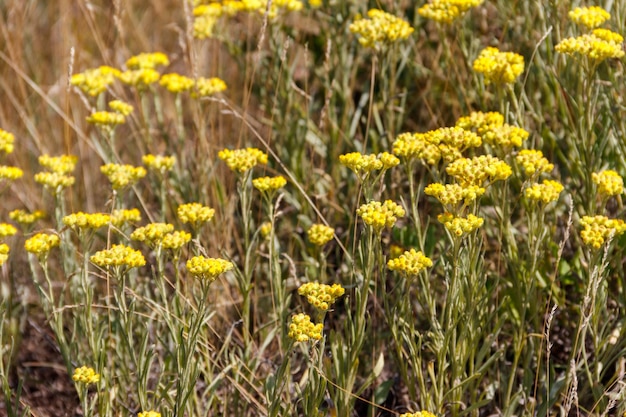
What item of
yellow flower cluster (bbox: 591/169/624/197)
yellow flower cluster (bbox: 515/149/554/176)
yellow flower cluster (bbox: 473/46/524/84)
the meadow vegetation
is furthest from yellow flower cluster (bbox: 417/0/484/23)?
yellow flower cluster (bbox: 591/169/624/197)

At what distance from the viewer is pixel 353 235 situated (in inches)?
112

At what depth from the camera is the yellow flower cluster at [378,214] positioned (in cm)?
196

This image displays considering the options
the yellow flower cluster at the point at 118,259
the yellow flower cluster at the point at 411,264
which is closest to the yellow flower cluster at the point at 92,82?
the yellow flower cluster at the point at 118,259

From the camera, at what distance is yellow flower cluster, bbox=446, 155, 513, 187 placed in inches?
79.9

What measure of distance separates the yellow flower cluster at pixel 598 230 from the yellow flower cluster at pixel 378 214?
1.60 feet

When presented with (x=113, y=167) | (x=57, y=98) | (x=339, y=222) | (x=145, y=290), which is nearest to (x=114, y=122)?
(x=113, y=167)

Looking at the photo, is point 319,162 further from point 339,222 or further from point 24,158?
point 24,158

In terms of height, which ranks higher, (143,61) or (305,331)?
(143,61)

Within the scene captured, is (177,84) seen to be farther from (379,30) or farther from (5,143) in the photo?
(379,30)

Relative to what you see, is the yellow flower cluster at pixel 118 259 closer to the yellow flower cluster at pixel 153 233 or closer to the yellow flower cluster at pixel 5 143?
the yellow flower cluster at pixel 153 233

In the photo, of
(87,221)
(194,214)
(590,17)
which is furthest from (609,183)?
(87,221)

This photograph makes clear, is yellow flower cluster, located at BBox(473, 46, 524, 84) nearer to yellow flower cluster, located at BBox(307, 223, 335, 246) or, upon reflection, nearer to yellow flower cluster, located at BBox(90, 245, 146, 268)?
yellow flower cluster, located at BBox(307, 223, 335, 246)

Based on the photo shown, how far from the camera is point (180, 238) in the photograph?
2.12 meters

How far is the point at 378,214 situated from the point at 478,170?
294 millimetres
